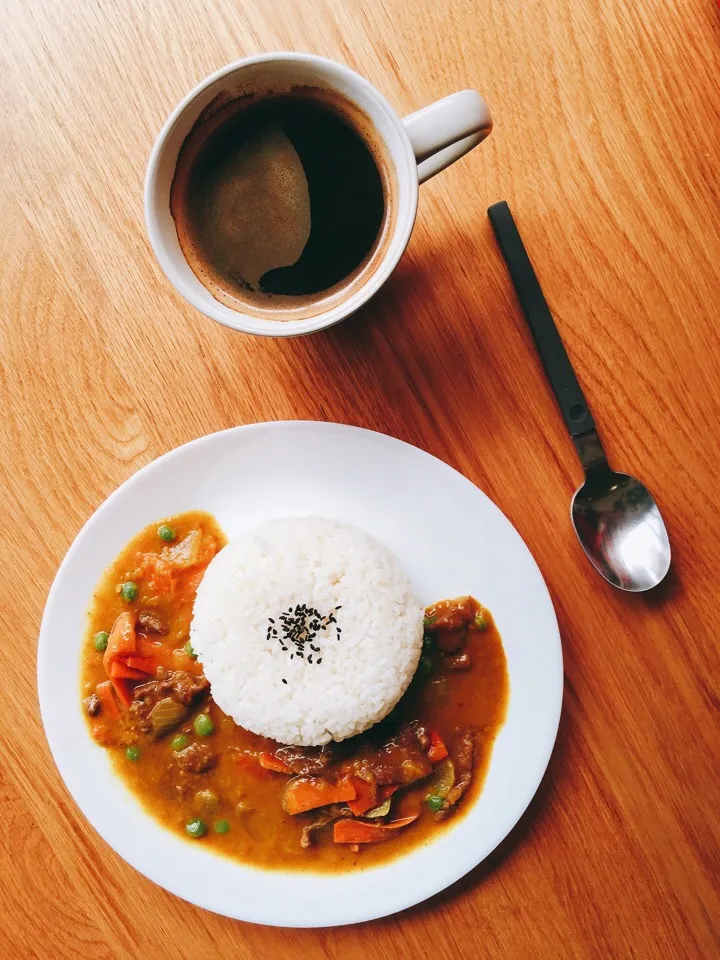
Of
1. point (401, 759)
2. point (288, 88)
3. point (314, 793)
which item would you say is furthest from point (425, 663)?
point (288, 88)

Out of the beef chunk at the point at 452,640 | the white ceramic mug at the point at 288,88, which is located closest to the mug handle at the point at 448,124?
the white ceramic mug at the point at 288,88

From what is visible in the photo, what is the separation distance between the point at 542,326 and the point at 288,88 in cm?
56

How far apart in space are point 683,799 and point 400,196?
1151 mm

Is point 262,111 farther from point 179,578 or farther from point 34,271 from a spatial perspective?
point 179,578

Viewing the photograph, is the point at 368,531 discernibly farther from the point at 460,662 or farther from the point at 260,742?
the point at 260,742

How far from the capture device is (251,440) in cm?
124

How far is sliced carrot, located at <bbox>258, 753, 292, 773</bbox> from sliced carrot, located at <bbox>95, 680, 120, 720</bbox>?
0.88 feet

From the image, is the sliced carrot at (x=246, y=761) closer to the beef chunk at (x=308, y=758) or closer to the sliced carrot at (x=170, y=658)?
the beef chunk at (x=308, y=758)

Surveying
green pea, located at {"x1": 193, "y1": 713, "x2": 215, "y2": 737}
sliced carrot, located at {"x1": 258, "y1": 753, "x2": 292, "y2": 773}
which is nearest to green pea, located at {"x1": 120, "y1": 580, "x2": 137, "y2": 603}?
green pea, located at {"x1": 193, "y1": 713, "x2": 215, "y2": 737}

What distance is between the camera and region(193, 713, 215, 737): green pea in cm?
129

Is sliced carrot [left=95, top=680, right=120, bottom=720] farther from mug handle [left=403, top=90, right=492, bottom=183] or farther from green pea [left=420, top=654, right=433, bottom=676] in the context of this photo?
mug handle [left=403, top=90, right=492, bottom=183]

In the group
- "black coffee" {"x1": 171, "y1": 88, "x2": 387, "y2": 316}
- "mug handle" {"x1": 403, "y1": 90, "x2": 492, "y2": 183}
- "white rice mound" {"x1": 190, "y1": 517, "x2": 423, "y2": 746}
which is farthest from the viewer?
"white rice mound" {"x1": 190, "y1": 517, "x2": 423, "y2": 746}

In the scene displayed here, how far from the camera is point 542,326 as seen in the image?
1.27 metres

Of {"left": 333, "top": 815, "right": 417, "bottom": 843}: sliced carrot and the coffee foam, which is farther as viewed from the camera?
{"left": 333, "top": 815, "right": 417, "bottom": 843}: sliced carrot
